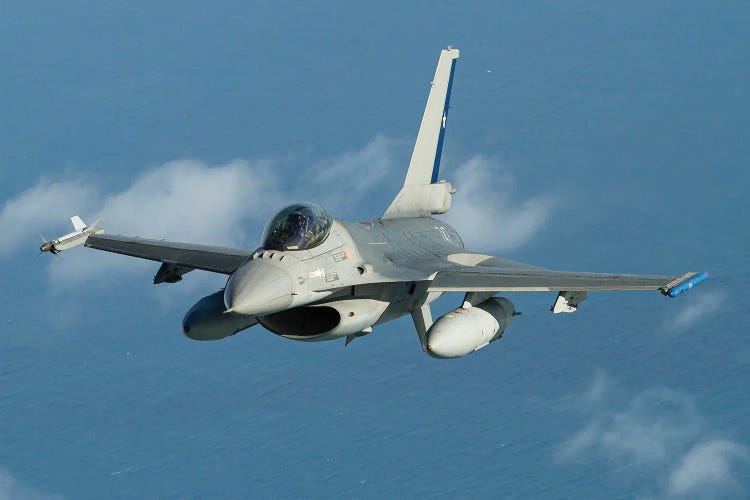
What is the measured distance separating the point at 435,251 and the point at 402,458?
131m

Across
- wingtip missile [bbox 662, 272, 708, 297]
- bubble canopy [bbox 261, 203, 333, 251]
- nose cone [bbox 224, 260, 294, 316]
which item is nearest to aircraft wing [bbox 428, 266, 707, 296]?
wingtip missile [bbox 662, 272, 708, 297]

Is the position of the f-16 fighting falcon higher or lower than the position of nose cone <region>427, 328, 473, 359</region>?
higher

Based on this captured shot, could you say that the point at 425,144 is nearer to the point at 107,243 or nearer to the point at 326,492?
the point at 107,243

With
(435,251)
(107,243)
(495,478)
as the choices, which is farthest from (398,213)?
(495,478)

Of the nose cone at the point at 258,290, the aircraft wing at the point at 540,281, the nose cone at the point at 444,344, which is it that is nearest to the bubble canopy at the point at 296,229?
the nose cone at the point at 258,290

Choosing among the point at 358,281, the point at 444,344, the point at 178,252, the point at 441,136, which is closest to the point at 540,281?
the point at 444,344

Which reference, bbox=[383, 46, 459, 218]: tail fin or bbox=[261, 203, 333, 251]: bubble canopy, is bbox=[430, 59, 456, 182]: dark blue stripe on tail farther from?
bbox=[261, 203, 333, 251]: bubble canopy

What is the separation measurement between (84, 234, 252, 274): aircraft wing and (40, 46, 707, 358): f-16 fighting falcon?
42 mm

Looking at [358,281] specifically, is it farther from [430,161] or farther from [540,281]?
[430,161]

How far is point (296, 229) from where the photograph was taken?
3647 cm

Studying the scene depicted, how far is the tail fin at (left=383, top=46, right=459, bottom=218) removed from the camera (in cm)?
4544

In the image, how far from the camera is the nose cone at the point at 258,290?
34.4 metres

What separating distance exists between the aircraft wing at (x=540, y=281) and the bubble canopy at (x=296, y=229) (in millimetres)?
3925

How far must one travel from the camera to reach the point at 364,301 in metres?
37.8
